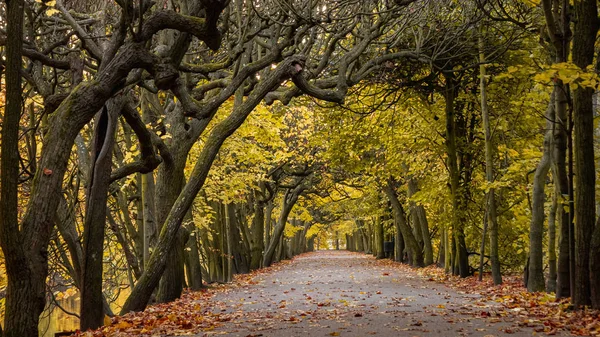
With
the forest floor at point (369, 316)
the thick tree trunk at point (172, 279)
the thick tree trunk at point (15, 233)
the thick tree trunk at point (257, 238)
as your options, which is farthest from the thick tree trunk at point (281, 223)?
the thick tree trunk at point (15, 233)

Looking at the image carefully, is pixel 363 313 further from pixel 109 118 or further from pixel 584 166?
pixel 109 118

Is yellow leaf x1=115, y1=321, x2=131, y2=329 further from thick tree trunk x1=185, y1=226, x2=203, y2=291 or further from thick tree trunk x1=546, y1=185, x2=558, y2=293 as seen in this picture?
thick tree trunk x1=185, y1=226, x2=203, y2=291

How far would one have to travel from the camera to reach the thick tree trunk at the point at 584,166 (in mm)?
8922

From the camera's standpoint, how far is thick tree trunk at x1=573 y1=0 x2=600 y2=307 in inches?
351

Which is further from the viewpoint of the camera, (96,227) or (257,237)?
(257,237)

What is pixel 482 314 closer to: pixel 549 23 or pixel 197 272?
pixel 549 23

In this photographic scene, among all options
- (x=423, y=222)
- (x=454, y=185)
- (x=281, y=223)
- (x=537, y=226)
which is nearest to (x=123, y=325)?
(x=537, y=226)

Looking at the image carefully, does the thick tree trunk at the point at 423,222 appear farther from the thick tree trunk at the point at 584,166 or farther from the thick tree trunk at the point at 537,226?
the thick tree trunk at the point at 584,166

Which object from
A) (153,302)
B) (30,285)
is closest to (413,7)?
(153,302)

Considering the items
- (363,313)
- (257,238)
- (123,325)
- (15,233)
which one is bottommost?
(363,313)

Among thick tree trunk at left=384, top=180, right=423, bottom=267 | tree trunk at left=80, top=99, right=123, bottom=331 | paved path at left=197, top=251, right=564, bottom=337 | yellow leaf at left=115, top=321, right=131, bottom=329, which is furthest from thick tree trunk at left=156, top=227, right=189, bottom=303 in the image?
thick tree trunk at left=384, top=180, right=423, bottom=267

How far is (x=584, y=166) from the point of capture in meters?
9.01

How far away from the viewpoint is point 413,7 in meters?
15.9

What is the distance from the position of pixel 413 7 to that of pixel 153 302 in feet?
33.0
